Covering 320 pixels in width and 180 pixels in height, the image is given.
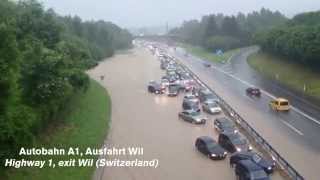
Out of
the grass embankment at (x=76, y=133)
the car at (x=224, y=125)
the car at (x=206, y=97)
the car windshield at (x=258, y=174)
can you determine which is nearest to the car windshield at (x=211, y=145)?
the car at (x=224, y=125)

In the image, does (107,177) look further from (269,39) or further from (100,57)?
(100,57)

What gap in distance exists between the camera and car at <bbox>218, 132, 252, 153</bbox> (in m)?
36.5

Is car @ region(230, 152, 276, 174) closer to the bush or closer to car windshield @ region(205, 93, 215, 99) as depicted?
car windshield @ region(205, 93, 215, 99)

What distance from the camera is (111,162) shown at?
35344 millimetres

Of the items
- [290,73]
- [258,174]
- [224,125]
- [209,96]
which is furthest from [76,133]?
[290,73]

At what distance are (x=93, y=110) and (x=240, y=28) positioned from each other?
330 ft

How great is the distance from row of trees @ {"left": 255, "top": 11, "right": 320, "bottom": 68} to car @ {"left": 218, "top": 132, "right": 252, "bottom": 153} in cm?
2737

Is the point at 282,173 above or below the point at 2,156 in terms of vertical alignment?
below

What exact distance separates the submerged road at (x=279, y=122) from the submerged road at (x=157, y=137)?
4036mm

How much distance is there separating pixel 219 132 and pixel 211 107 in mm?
8493

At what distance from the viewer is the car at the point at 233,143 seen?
36.5 meters

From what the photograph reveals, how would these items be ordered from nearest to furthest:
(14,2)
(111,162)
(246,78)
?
(111,162)
(14,2)
(246,78)

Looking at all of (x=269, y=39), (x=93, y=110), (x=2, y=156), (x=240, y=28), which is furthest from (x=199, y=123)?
(x=240, y=28)

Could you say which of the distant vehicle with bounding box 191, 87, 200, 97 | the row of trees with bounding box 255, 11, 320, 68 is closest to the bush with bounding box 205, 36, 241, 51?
the row of trees with bounding box 255, 11, 320, 68
